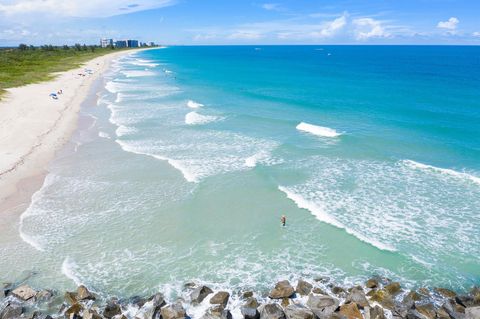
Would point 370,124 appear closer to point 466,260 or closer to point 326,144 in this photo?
point 326,144

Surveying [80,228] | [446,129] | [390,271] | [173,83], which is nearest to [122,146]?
[80,228]

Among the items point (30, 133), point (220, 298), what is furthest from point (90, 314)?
point (30, 133)

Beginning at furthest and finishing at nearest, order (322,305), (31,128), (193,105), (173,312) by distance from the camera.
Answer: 1. (193,105)
2. (31,128)
3. (322,305)
4. (173,312)

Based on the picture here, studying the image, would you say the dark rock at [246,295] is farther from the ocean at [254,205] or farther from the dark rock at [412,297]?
the dark rock at [412,297]

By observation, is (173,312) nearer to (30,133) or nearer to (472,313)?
(472,313)

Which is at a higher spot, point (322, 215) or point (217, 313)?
point (322, 215)
